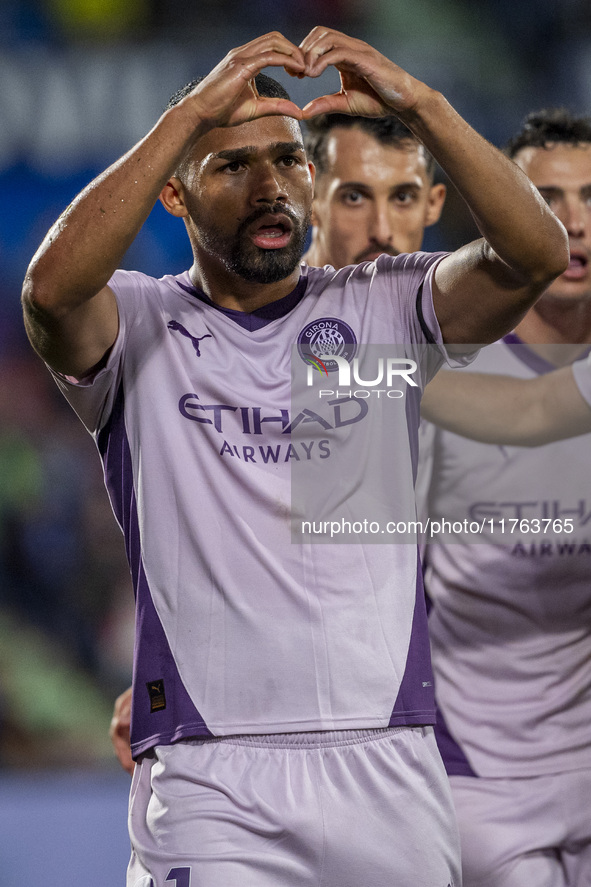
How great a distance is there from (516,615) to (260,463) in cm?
111

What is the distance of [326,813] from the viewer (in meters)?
1.80

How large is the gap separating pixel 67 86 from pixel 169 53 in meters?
0.56

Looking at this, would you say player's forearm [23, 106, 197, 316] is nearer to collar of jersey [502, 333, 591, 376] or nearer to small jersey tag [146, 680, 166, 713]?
small jersey tag [146, 680, 166, 713]

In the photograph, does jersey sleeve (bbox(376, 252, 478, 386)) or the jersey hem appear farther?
jersey sleeve (bbox(376, 252, 478, 386))

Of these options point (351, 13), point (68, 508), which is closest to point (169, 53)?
point (351, 13)

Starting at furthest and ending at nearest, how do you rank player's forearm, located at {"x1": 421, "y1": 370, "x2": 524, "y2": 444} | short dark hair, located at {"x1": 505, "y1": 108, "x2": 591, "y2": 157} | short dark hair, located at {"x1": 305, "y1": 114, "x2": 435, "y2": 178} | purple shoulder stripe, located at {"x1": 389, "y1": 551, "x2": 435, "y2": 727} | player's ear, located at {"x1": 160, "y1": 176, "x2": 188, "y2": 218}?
short dark hair, located at {"x1": 305, "y1": 114, "x2": 435, "y2": 178} → short dark hair, located at {"x1": 505, "y1": 108, "x2": 591, "y2": 157} → player's forearm, located at {"x1": 421, "y1": 370, "x2": 524, "y2": 444} → player's ear, located at {"x1": 160, "y1": 176, "x2": 188, "y2": 218} → purple shoulder stripe, located at {"x1": 389, "y1": 551, "x2": 435, "y2": 727}

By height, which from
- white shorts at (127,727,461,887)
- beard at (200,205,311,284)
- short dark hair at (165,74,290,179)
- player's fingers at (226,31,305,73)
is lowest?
white shorts at (127,727,461,887)

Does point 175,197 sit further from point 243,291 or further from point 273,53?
point 273,53

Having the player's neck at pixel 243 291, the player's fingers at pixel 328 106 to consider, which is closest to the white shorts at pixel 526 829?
the player's neck at pixel 243 291

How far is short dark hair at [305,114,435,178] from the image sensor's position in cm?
338

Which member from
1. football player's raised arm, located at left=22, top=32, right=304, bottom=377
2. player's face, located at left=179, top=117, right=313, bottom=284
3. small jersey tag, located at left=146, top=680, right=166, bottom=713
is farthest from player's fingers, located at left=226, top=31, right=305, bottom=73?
small jersey tag, located at left=146, top=680, right=166, bottom=713

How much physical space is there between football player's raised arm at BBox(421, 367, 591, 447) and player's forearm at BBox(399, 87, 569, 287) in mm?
953

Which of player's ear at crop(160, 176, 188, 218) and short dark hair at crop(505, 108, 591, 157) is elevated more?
short dark hair at crop(505, 108, 591, 157)

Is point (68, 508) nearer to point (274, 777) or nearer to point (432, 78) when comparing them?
point (432, 78)
